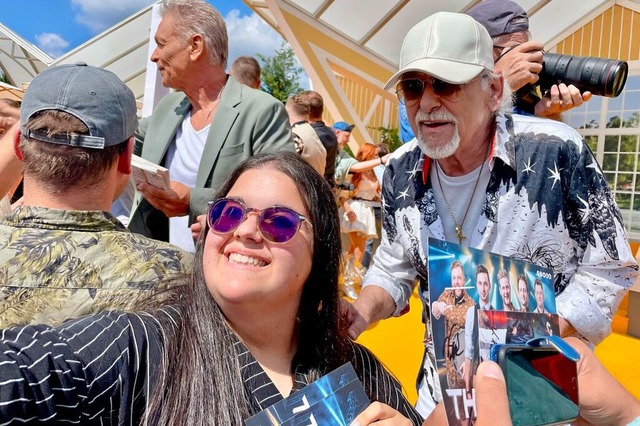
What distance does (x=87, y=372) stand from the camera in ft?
3.56

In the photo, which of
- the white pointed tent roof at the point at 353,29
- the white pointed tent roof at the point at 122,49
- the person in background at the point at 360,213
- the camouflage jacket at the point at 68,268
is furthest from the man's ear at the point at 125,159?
the white pointed tent roof at the point at 122,49


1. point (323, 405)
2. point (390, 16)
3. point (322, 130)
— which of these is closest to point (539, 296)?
point (323, 405)

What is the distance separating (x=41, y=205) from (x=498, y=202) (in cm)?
144

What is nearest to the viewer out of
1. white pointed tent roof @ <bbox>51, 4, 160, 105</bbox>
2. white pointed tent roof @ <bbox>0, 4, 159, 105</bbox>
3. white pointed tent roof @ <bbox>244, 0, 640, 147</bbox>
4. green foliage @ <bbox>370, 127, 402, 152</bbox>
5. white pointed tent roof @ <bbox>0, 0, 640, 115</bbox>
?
white pointed tent roof @ <bbox>0, 0, 640, 115</bbox>

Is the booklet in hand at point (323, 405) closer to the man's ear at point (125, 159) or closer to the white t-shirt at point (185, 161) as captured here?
the man's ear at point (125, 159)

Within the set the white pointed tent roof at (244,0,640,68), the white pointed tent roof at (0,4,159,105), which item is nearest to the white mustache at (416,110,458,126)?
the white pointed tent roof at (244,0,640,68)


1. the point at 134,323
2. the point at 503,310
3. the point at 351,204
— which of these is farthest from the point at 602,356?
the point at 134,323

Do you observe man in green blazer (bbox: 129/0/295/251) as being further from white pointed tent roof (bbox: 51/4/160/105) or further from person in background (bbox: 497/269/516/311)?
white pointed tent roof (bbox: 51/4/160/105)

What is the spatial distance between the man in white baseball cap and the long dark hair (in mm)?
254

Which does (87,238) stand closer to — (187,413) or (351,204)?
(187,413)

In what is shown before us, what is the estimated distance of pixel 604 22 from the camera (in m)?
12.8

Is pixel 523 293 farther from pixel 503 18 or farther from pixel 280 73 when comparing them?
pixel 280 73

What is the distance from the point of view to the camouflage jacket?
1.47m

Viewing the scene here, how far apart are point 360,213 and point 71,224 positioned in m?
5.47
